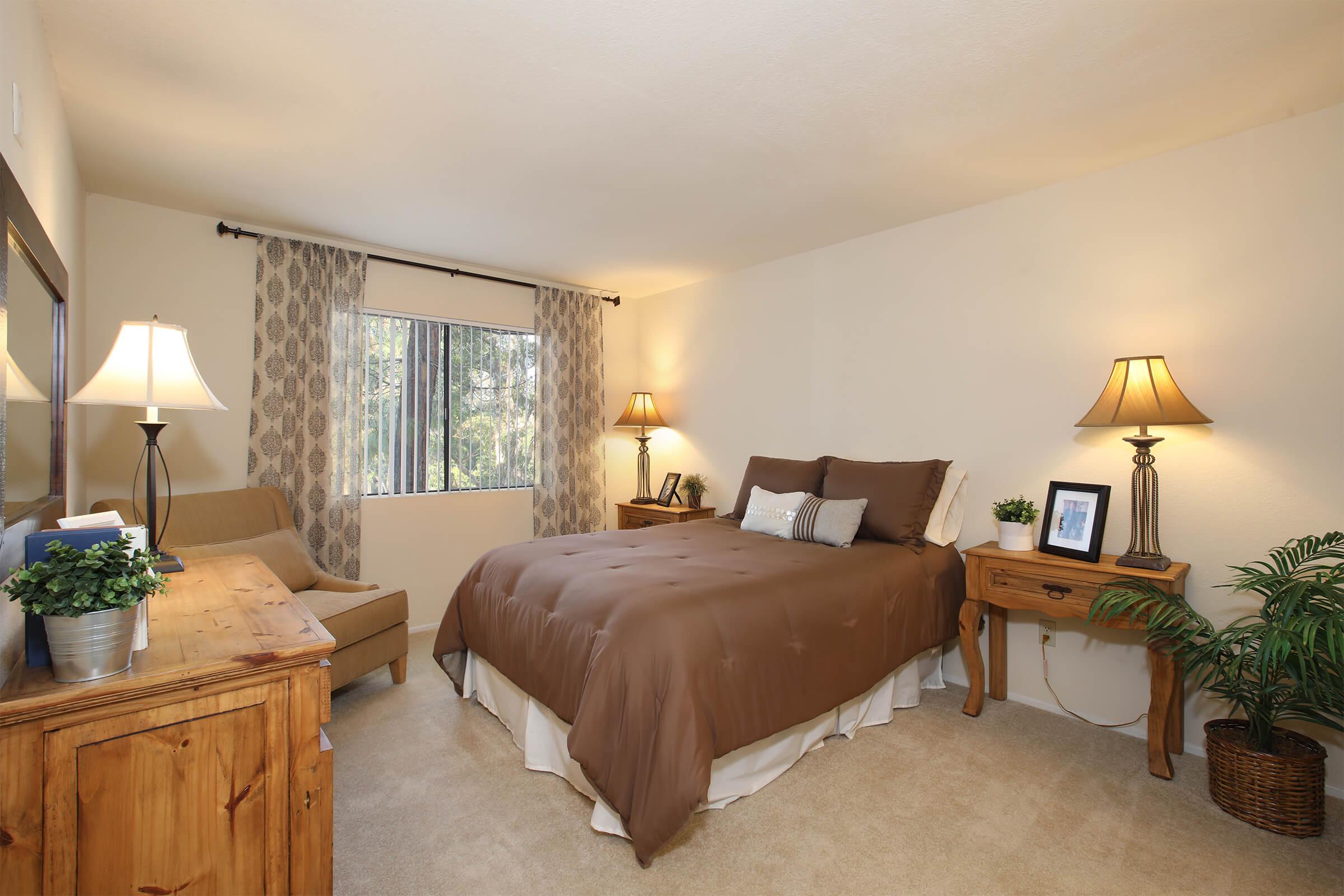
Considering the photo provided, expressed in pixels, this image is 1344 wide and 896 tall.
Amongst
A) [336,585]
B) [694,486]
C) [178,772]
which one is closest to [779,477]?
[694,486]

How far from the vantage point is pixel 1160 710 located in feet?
7.77

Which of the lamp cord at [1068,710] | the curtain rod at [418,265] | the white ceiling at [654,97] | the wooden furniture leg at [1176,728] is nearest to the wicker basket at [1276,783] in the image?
the wooden furniture leg at [1176,728]

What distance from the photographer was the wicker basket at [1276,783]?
201 centimetres

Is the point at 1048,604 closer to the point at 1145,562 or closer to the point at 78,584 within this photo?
the point at 1145,562

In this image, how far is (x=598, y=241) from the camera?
153 inches

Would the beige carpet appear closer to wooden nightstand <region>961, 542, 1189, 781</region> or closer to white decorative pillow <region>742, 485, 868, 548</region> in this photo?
wooden nightstand <region>961, 542, 1189, 781</region>

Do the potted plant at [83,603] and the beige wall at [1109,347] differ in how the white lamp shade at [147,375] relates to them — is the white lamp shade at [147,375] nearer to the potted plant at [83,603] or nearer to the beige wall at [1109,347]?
the potted plant at [83,603]

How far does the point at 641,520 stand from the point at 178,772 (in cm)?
362

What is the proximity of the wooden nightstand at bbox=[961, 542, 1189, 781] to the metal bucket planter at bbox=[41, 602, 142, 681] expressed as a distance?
115 inches

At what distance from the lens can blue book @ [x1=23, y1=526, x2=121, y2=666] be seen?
3.73 ft

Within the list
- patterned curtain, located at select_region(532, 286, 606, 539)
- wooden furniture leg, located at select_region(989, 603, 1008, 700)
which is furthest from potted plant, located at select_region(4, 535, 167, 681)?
patterned curtain, located at select_region(532, 286, 606, 539)

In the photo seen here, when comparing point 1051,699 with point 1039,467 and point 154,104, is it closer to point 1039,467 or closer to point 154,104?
point 1039,467

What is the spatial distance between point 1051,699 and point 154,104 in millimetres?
4481

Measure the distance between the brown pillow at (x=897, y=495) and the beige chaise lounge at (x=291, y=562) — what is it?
2381 millimetres
